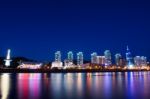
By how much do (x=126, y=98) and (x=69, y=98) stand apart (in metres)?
3.87

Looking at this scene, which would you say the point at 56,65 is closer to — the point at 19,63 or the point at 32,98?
the point at 19,63

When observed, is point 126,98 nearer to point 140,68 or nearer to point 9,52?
point 9,52

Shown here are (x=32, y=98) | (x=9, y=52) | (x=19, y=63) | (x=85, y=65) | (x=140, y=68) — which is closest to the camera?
(x=32, y=98)

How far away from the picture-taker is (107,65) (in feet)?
600

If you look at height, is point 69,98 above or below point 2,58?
below

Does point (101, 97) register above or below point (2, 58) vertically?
below

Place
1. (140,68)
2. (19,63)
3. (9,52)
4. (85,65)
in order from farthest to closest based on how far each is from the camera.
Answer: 1. (140,68)
2. (85,65)
3. (19,63)
4. (9,52)

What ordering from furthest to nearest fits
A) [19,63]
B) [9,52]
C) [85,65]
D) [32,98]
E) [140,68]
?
1. [140,68]
2. [85,65]
3. [19,63]
4. [9,52]
5. [32,98]

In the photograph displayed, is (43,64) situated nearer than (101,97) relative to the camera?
No

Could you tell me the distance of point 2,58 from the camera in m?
165

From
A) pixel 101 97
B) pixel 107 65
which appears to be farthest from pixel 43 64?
pixel 101 97

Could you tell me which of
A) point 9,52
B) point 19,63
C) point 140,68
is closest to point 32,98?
point 9,52

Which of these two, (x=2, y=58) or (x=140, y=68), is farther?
(x=140, y=68)

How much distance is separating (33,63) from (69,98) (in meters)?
152
